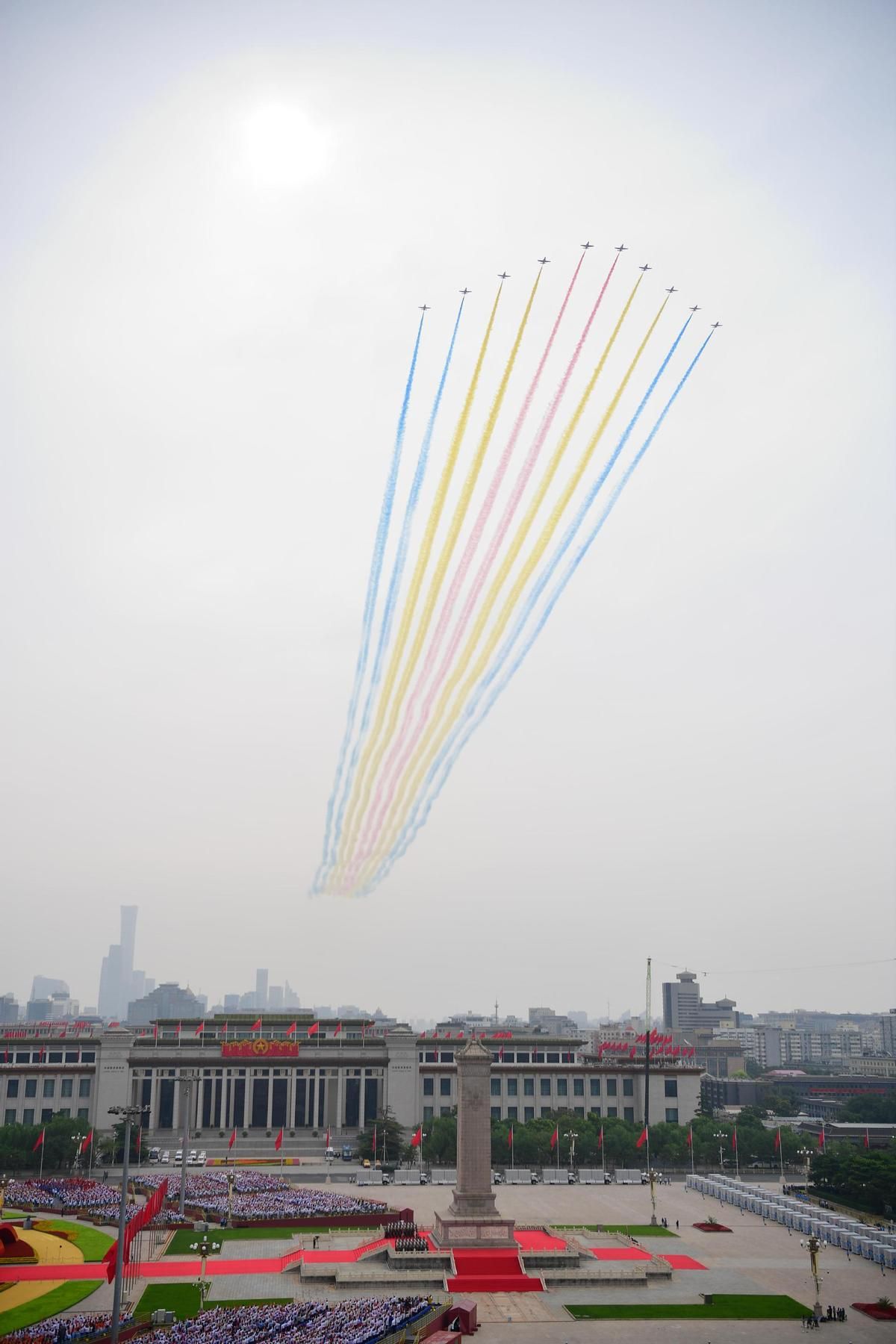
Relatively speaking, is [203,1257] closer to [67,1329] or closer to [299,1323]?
[67,1329]

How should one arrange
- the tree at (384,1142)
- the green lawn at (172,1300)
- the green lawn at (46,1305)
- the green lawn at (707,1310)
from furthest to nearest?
the tree at (384,1142)
the green lawn at (707,1310)
the green lawn at (172,1300)
the green lawn at (46,1305)

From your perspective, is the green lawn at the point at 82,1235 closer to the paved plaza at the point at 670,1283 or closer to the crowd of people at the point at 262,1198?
the crowd of people at the point at 262,1198

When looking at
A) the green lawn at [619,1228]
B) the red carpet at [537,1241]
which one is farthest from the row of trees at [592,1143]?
the red carpet at [537,1241]

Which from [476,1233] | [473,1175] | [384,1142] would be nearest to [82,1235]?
[473,1175]

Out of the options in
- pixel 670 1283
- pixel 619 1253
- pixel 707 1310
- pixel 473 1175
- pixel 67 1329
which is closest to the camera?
pixel 67 1329

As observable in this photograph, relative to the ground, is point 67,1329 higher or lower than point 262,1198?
higher

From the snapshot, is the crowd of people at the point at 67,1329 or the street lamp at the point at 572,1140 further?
the street lamp at the point at 572,1140

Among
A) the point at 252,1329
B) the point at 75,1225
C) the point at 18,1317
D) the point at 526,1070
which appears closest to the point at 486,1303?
the point at 252,1329

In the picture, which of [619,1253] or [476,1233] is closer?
[476,1233]
